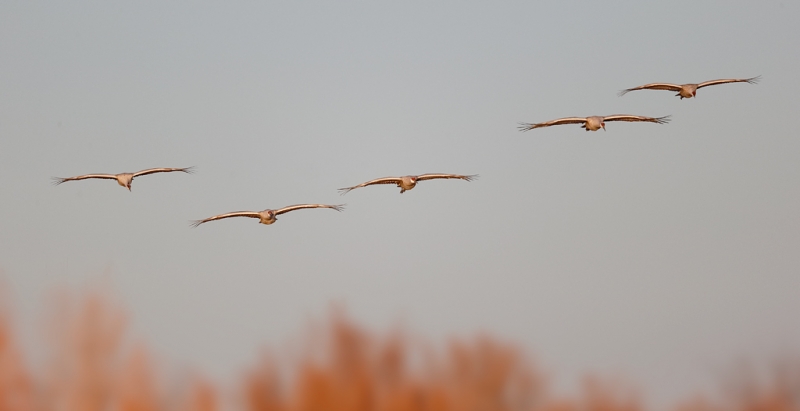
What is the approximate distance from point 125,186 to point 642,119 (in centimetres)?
2112

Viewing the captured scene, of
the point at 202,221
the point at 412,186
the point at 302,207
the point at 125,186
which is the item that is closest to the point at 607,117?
the point at 412,186

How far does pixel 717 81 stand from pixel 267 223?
19.3 meters

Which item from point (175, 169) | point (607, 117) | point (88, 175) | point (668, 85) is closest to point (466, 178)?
point (607, 117)

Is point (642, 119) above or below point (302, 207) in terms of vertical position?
above

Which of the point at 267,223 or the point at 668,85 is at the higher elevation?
the point at 668,85

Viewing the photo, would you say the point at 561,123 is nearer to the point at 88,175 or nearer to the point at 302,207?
the point at 302,207

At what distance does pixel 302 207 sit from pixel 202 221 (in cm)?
390

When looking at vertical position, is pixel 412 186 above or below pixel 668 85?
below

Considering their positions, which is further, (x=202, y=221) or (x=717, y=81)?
(x=717, y=81)

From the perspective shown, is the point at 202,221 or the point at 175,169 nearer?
the point at 202,221

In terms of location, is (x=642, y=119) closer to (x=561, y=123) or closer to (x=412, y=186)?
(x=561, y=123)

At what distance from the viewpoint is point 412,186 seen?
43875 millimetres

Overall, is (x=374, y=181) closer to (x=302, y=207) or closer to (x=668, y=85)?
(x=302, y=207)

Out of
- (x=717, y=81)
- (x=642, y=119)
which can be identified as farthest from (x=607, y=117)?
(x=717, y=81)
